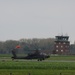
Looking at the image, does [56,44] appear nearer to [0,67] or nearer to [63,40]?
[63,40]

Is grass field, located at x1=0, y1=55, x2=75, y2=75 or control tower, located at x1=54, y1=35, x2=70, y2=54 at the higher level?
control tower, located at x1=54, y1=35, x2=70, y2=54

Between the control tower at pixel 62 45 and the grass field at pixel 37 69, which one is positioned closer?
the grass field at pixel 37 69

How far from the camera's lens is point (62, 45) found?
191 metres

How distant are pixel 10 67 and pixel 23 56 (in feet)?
142

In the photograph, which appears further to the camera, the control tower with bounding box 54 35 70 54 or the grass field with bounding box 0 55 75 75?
the control tower with bounding box 54 35 70 54

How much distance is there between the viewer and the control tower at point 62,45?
187250 mm

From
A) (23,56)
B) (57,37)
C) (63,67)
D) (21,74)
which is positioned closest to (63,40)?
(57,37)

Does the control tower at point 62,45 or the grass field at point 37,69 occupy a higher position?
the control tower at point 62,45

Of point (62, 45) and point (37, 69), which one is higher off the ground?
point (62, 45)

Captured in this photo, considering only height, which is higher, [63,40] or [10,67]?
[63,40]

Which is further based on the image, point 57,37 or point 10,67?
point 57,37

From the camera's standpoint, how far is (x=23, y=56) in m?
105

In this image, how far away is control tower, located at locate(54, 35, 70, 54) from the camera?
187 meters

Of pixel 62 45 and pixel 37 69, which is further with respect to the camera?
pixel 62 45
